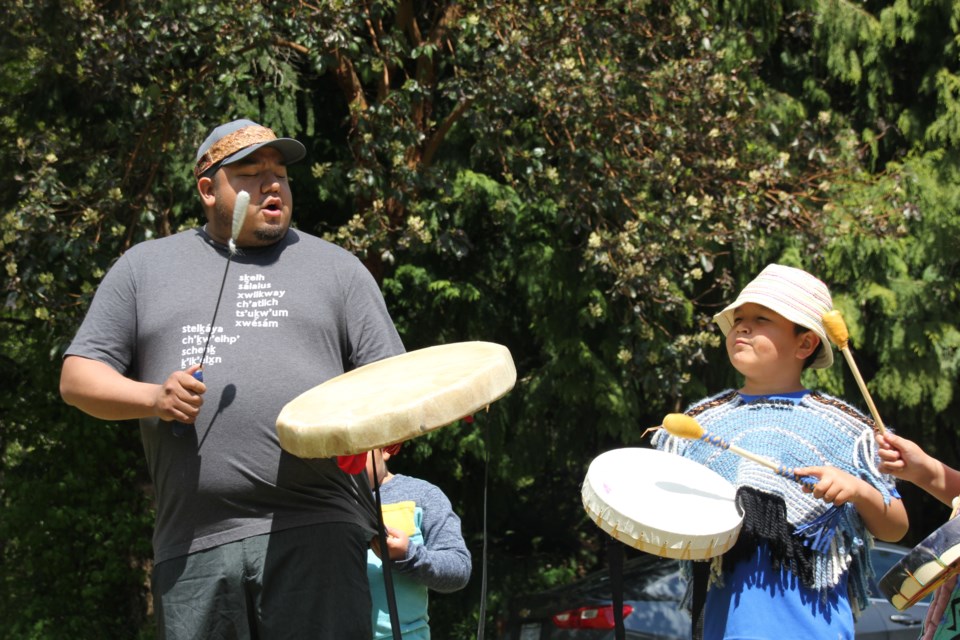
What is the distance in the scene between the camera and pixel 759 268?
22.4 feet

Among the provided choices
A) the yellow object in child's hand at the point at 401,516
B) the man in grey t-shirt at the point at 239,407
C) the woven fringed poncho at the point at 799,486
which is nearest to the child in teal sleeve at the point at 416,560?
the yellow object in child's hand at the point at 401,516

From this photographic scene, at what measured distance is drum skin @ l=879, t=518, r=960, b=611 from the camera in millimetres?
2225

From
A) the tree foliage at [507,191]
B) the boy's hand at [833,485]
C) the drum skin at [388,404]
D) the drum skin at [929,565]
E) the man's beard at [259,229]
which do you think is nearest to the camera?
the drum skin at [388,404]

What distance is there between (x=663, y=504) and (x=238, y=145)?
1380 millimetres

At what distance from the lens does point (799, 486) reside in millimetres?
2549

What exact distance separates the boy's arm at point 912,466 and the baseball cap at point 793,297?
0.35m

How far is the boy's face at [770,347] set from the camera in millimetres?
2711

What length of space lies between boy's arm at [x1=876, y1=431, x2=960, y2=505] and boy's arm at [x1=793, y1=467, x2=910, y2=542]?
72 millimetres

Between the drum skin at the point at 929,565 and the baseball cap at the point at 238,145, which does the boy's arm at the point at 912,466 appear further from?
the baseball cap at the point at 238,145

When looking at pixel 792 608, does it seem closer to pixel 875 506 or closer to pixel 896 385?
pixel 875 506

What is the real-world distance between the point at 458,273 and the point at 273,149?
3.90m

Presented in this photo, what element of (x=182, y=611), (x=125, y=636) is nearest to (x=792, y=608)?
(x=182, y=611)

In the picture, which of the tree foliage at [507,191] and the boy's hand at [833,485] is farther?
the tree foliage at [507,191]

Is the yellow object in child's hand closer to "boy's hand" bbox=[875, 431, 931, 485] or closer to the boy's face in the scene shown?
the boy's face
